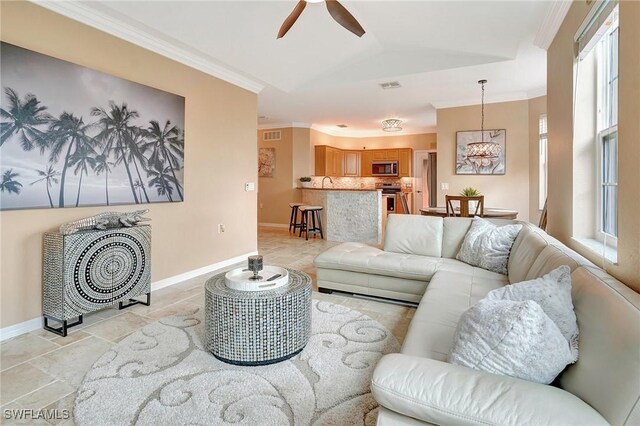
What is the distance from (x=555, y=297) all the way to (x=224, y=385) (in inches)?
67.3

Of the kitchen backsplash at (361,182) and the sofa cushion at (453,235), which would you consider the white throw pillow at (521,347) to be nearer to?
the sofa cushion at (453,235)

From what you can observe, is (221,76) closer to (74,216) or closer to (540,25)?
(74,216)

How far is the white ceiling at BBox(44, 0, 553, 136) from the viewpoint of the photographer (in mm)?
3271

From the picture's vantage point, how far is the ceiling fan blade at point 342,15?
2551 mm

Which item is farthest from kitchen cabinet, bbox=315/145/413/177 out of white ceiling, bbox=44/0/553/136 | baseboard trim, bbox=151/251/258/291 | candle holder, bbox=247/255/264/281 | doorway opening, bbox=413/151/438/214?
candle holder, bbox=247/255/264/281

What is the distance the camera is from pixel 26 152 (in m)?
2.56

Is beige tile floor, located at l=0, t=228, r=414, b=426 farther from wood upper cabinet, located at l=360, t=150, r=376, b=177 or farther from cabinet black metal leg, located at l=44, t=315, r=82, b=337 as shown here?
wood upper cabinet, located at l=360, t=150, r=376, b=177

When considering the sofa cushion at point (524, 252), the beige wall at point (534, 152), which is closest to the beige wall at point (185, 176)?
the sofa cushion at point (524, 252)

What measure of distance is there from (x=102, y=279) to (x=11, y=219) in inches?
30.8

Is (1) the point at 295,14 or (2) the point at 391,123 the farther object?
(2) the point at 391,123

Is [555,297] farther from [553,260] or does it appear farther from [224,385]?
[224,385]

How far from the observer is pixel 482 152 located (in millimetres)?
5371

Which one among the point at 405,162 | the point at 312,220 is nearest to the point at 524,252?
the point at 312,220

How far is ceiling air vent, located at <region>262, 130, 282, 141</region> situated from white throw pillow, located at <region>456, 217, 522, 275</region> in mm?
6295
